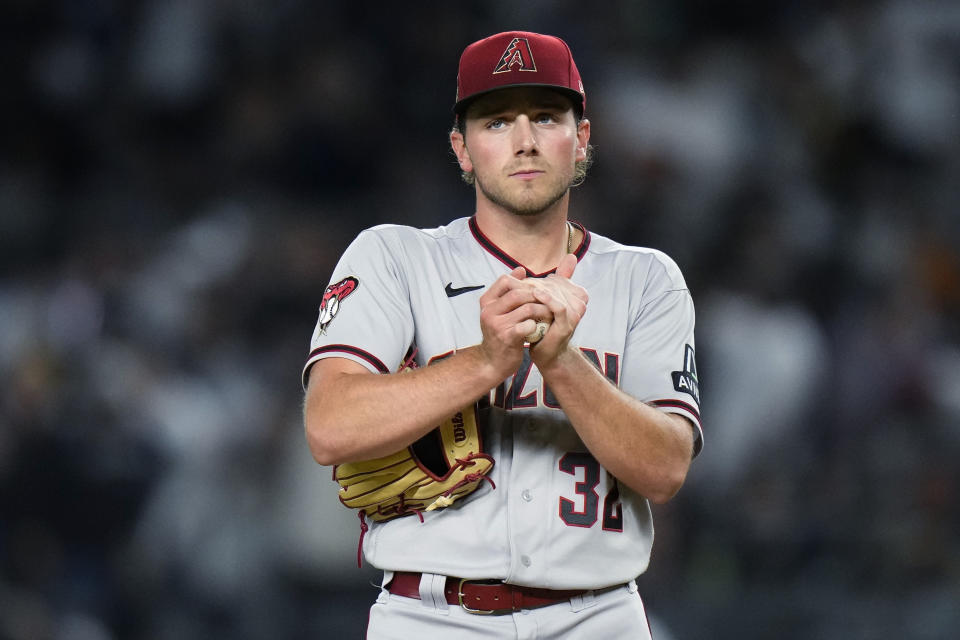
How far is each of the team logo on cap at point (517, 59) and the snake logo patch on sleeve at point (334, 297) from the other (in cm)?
50

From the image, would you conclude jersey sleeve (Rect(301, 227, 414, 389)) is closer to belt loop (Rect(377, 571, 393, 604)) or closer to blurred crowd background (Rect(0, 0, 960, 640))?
belt loop (Rect(377, 571, 393, 604))

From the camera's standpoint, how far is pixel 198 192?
244 inches

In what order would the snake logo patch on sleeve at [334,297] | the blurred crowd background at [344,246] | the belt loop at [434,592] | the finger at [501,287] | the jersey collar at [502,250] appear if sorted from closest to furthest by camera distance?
the finger at [501,287]
the belt loop at [434,592]
the snake logo patch on sleeve at [334,297]
the jersey collar at [502,250]
the blurred crowd background at [344,246]

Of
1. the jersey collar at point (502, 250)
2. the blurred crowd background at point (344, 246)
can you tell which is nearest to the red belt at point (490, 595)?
the jersey collar at point (502, 250)

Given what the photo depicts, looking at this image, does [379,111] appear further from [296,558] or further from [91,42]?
[296,558]

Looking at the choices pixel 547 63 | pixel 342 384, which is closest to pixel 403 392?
pixel 342 384

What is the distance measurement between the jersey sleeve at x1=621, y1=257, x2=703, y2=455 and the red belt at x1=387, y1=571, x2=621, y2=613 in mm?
393

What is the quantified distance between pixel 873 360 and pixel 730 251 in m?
0.86

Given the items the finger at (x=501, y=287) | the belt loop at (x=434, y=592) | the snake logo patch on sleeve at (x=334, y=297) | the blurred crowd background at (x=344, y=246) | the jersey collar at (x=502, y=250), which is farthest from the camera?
the blurred crowd background at (x=344, y=246)

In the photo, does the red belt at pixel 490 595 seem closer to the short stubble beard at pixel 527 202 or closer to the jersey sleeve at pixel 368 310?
the jersey sleeve at pixel 368 310

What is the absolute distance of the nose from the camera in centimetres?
219

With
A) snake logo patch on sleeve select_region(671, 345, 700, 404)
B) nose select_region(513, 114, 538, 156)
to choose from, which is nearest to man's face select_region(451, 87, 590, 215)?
nose select_region(513, 114, 538, 156)

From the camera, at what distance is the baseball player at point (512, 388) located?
1.96 m

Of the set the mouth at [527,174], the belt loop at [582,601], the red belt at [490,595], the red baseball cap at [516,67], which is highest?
the red baseball cap at [516,67]
